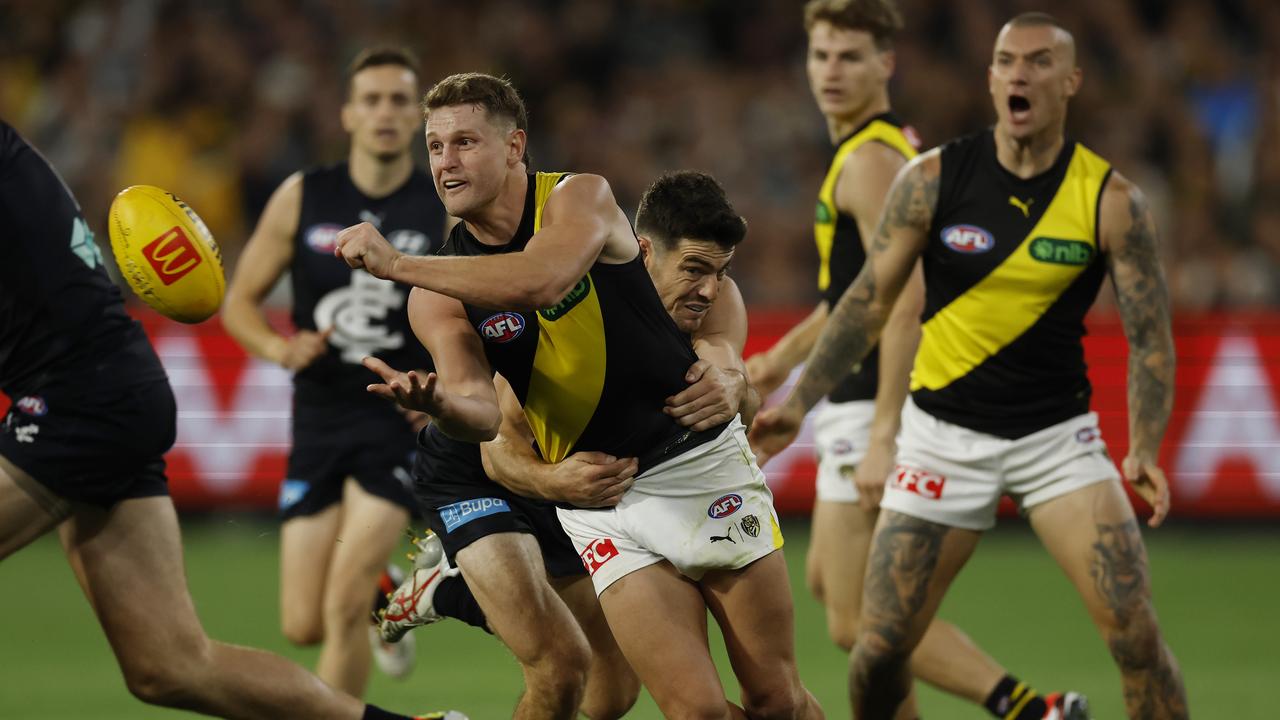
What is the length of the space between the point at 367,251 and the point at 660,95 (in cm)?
1197

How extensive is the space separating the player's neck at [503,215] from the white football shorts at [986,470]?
1.97 m

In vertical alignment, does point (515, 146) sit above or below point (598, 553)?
above

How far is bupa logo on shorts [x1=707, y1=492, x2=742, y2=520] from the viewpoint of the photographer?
212 inches

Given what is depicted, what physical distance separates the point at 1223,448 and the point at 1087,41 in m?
5.51

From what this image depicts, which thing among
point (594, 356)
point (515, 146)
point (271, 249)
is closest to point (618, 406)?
point (594, 356)

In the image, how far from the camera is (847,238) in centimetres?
725

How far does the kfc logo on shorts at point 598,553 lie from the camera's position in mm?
5402

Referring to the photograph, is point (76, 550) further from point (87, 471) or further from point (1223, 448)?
point (1223, 448)

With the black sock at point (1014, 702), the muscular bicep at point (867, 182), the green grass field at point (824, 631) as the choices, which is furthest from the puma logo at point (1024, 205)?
the green grass field at point (824, 631)

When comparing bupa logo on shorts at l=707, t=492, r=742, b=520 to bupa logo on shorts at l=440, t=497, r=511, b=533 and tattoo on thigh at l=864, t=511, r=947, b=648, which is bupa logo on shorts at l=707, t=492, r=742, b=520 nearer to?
bupa logo on shorts at l=440, t=497, r=511, b=533

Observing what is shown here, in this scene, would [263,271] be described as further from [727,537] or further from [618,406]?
[727,537]

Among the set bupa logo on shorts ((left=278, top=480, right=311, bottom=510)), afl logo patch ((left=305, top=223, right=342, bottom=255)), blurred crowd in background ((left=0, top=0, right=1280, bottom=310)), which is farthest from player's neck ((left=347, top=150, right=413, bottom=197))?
blurred crowd in background ((left=0, top=0, right=1280, bottom=310))

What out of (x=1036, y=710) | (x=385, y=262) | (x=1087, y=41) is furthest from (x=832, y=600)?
(x=1087, y=41)

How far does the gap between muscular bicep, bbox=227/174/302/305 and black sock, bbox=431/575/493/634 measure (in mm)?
2449
